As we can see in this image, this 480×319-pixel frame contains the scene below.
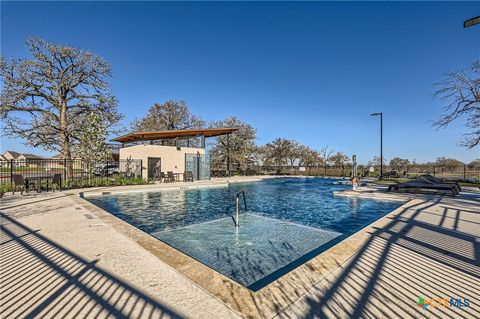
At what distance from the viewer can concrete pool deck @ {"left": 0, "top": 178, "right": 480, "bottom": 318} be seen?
2.14 m

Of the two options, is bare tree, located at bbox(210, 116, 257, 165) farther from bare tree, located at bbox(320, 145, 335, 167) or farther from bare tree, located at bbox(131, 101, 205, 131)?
bare tree, located at bbox(320, 145, 335, 167)

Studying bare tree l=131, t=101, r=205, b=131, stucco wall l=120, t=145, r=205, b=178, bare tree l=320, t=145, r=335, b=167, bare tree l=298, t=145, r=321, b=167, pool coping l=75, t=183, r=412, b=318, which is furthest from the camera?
bare tree l=320, t=145, r=335, b=167

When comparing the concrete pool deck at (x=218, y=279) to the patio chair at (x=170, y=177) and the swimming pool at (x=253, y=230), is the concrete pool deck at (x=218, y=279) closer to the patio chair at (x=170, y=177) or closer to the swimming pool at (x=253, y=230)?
the swimming pool at (x=253, y=230)

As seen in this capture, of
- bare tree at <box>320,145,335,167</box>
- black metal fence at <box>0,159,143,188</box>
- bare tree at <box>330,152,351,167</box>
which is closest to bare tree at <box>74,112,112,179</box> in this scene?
black metal fence at <box>0,159,143,188</box>

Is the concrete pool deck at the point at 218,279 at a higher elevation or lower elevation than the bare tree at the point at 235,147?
lower

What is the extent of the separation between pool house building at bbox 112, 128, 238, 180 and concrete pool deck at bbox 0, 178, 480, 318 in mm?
14763

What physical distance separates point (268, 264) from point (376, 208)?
6629 millimetres

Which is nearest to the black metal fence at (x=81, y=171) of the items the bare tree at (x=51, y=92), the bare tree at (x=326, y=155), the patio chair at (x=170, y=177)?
the bare tree at (x=51, y=92)

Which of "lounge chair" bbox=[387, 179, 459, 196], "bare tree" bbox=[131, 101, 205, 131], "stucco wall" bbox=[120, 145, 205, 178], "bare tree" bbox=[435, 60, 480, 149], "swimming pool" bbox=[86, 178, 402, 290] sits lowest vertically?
"swimming pool" bbox=[86, 178, 402, 290]

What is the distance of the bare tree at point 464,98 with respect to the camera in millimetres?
13977

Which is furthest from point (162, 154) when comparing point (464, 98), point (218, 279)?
point (464, 98)

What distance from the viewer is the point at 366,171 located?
2636 centimetres

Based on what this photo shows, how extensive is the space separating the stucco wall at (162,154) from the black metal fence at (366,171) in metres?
6.56

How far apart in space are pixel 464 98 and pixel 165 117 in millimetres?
31523
